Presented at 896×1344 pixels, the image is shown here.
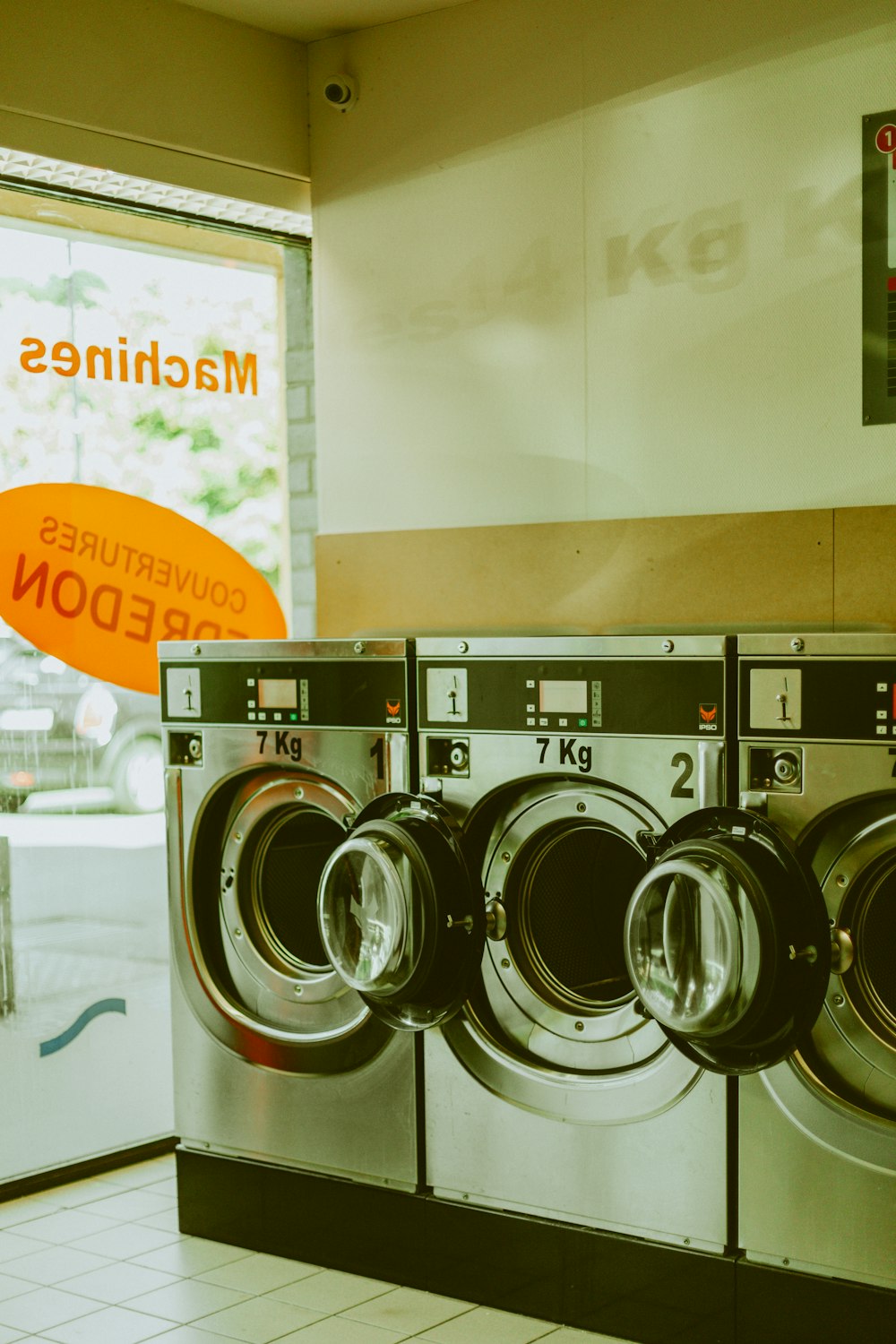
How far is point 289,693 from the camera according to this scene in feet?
11.3

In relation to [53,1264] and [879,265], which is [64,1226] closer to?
[53,1264]

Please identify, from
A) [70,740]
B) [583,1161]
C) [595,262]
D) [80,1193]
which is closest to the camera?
[583,1161]

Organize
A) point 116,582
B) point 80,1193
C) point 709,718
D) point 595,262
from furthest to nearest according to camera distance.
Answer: point 116,582 < point 80,1193 < point 595,262 < point 709,718

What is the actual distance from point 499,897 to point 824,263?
5.21 feet

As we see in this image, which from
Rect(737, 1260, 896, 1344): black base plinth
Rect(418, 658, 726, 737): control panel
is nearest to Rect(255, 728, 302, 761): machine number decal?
Rect(418, 658, 726, 737): control panel

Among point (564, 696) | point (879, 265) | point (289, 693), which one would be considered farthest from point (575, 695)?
point (879, 265)

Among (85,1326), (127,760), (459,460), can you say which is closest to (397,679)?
(459,460)

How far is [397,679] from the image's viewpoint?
3.30 meters

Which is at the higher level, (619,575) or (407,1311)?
(619,575)

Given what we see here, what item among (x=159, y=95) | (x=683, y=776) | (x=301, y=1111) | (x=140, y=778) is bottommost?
(x=301, y=1111)

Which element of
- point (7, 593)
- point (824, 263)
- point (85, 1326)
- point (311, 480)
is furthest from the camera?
point (311, 480)

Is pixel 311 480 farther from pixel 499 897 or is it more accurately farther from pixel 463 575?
pixel 499 897

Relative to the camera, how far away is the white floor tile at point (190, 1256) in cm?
342

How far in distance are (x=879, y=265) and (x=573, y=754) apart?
1.28 metres
